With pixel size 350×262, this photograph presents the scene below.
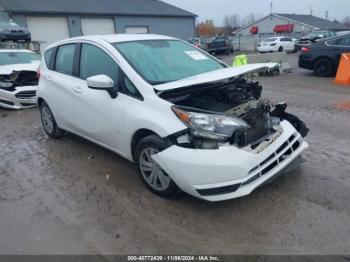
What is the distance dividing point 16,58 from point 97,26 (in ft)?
71.6

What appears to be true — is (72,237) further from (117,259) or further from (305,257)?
(305,257)

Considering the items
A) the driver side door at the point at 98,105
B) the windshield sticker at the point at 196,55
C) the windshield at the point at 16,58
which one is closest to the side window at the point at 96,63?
the driver side door at the point at 98,105

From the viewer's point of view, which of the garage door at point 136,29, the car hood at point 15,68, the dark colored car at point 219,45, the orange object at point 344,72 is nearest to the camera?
the car hood at point 15,68

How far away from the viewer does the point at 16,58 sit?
10.2m

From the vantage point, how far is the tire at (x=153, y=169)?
140 inches

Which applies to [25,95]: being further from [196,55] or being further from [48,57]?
[196,55]

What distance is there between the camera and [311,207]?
3418 millimetres

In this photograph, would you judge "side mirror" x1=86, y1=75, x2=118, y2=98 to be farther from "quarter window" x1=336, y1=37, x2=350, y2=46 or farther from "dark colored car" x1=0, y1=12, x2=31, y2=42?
"dark colored car" x1=0, y1=12, x2=31, y2=42

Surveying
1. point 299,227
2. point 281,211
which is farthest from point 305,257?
point 281,211

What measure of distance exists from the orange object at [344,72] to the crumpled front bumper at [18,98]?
379 inches

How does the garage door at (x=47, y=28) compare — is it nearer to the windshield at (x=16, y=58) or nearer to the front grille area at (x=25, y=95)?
the windshield at (x=16, y=58)

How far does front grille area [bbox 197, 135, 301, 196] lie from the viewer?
3238 mm

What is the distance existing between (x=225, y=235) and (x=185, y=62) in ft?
7.73

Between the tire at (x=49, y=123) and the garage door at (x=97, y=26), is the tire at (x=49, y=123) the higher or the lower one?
the lower one
